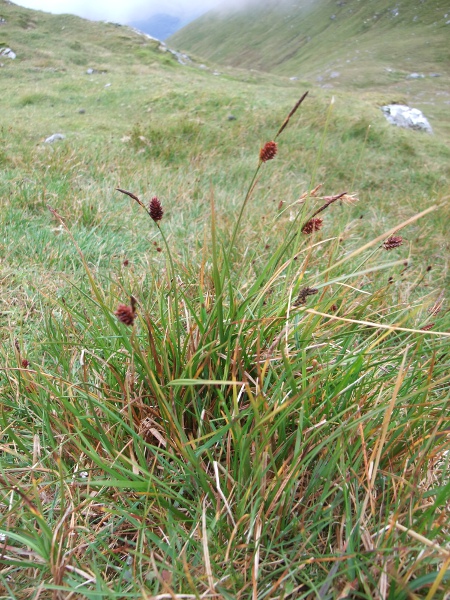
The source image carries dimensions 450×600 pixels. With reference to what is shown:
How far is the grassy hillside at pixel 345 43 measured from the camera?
47.4 meters

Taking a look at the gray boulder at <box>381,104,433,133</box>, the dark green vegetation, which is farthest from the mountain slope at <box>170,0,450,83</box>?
the dark green vegetation

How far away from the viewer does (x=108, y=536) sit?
1056 mm

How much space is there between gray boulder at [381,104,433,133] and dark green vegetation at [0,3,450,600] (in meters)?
9.32

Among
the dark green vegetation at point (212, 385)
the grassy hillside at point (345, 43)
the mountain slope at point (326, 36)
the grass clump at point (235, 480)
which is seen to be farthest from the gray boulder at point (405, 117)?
the mountain slope at point (326, 36)

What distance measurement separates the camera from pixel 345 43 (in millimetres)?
91000

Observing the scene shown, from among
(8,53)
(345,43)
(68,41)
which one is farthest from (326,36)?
(8,53)

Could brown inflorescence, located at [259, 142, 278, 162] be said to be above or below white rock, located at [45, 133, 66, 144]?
above

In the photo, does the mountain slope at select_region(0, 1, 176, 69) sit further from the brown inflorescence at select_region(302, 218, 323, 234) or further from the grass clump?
the grass clump

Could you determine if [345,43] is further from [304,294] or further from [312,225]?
[304,294]

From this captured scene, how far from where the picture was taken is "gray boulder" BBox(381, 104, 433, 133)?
13.1 metres

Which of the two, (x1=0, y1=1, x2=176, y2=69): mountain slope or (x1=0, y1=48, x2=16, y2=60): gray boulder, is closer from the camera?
(x1=0, y1=48, x2=16, y2=60): gray boulder

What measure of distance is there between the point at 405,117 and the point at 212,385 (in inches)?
607

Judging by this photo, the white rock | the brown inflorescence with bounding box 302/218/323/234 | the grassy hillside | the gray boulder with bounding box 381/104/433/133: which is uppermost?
the grassy hillside

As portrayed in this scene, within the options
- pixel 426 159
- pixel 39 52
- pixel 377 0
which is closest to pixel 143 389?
pixel 426 159
